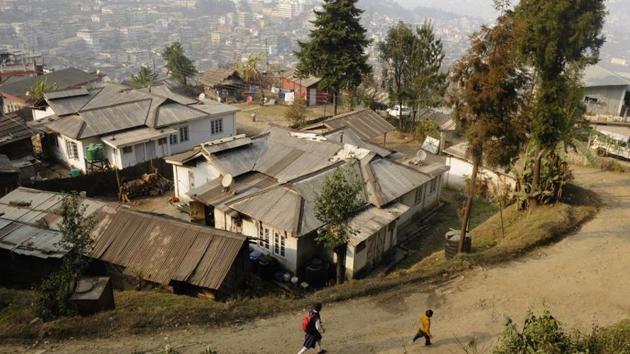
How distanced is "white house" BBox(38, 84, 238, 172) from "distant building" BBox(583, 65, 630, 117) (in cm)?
3171

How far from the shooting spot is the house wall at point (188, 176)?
25828mm

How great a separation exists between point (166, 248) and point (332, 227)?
640 cm

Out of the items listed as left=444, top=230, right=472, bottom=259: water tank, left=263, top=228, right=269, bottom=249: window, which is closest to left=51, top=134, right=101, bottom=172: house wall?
left=263, top=228, right=269, bottom=249: window

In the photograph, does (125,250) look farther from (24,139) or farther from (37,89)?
(37,89)

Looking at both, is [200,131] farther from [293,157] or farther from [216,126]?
[293,157]

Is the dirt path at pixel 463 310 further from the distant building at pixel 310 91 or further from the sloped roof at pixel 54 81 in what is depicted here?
the sloped roof at pixel 54 81

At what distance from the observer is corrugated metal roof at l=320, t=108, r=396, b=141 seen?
34.0 meters

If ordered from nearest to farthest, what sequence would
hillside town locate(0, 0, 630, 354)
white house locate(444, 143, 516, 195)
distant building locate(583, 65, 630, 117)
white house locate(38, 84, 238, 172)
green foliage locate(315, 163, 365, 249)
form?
1. hillside town locate(0, 0, 630, 354)
2. green foliage locate(315, 163, 365, 249)
3. white house locate(444, 143, 516, 195)
4. white house locate(38, 84, 238, 172)
5. distant building locate(583, 65, 630, 117)

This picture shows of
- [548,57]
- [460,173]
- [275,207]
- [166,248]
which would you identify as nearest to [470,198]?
[275,207]

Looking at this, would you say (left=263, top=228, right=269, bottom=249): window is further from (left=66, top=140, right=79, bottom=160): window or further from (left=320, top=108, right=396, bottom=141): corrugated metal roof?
(left=66, top=140, right=79, bottom=160): window

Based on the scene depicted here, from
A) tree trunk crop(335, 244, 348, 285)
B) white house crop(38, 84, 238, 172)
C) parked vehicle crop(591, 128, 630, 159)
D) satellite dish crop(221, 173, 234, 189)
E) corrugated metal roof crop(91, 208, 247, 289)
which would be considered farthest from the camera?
parked vehicle crop(591, 128, 630, 159)

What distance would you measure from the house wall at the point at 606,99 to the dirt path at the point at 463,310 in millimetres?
26462

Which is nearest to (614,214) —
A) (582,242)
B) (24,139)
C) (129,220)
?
(582,242)

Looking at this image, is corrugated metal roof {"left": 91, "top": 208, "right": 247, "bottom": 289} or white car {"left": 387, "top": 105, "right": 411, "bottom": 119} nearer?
corrugated metal roof {"left": 91, "top": 208, "right": 247, "bottom": 289}
